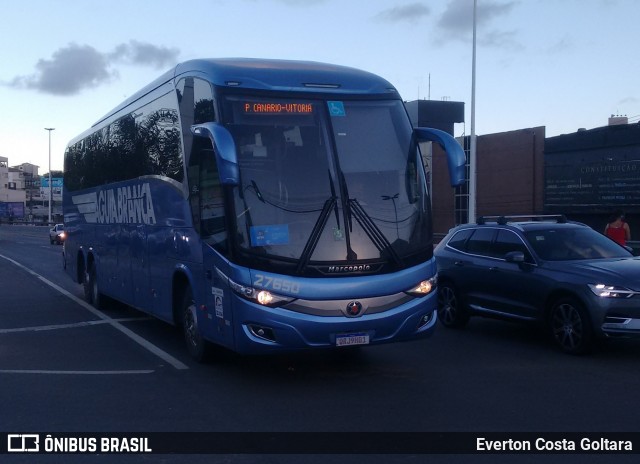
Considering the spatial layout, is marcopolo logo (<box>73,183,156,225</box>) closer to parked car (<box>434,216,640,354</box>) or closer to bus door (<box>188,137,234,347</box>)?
bus door (<box>188,137,234,347</box>)

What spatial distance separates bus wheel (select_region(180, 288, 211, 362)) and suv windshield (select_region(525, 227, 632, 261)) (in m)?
4.93

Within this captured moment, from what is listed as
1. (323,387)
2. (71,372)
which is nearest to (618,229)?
(323,387)

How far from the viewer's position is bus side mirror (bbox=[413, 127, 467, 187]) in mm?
9016

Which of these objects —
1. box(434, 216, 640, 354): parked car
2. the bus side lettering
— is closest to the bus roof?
the bus side lettering

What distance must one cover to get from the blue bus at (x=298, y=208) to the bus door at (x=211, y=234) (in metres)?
0.02

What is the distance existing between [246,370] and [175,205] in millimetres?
2338

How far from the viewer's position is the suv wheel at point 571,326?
10023 mm

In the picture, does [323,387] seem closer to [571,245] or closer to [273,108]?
[273,108]

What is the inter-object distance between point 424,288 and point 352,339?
1091 mm

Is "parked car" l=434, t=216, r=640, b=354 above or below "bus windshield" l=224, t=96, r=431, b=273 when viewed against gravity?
below

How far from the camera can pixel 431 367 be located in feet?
32.0

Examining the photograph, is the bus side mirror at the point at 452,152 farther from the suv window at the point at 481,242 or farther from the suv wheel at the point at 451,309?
the suv wheel at the point at 451,309

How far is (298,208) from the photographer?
8.34 metres

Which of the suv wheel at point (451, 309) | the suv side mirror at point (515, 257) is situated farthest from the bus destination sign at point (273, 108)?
the suv wheel at point (451, 309)
